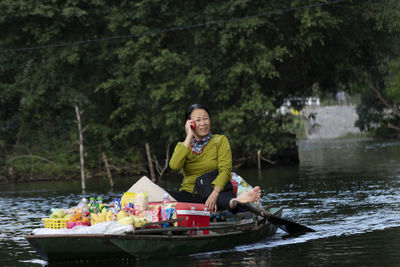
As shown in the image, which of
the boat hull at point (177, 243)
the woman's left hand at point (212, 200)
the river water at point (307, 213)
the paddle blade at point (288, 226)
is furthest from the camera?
the paddle blade at point (288, 226)

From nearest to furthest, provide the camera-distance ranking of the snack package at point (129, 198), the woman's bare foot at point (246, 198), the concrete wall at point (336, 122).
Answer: the snack package at point (129, 198), the woman's bare foot at point (246, 198), the concrete wall at point (336, 122)

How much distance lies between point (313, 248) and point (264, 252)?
0.73 m

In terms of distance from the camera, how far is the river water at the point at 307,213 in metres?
10.5

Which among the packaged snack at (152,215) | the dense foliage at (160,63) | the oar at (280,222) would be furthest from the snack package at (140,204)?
the dense foliage at (160,63)

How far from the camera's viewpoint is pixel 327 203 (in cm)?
1709

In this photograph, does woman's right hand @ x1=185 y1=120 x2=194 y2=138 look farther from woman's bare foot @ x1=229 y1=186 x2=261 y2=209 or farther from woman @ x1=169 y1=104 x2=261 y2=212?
woman's bare foot @ x1=229 y1=186 x2=261 y2=209

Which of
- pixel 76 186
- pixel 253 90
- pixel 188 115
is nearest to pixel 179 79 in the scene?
pixel 253 90

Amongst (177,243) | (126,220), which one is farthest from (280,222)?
(126,220)

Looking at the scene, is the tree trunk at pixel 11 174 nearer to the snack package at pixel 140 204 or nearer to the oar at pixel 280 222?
the oar at pixel 280 222

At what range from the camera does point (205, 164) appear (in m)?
11.5

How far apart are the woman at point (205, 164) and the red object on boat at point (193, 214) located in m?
0.33

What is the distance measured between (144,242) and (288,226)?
325cm

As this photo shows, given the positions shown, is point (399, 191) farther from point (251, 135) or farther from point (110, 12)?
point (110, 12)

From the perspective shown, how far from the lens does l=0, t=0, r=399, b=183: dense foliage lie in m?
28.8
